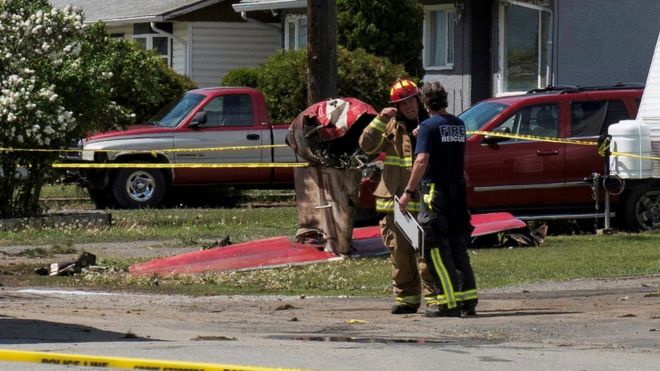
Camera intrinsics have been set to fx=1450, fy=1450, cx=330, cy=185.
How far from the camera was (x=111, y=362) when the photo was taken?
24.7ft

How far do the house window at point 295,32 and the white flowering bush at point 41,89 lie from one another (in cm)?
1264

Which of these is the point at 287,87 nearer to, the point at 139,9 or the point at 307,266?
the point at 307,266

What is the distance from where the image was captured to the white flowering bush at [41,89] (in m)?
18.9

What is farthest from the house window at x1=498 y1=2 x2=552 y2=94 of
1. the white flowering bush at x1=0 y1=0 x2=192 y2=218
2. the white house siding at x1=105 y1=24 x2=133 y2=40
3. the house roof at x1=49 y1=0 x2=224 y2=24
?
the white house siding at x1=105 y1=24 x2=133 y2=40

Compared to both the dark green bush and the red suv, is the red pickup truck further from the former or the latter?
the red suv

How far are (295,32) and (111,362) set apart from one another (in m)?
25.7

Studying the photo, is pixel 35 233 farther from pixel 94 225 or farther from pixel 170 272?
pixel 170 272

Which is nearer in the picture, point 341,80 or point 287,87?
point 341,80

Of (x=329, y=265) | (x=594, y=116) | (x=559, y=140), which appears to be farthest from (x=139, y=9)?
(x=329, y=265)

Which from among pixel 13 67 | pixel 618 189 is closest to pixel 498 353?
pixel 618 189

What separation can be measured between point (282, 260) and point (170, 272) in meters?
1.21

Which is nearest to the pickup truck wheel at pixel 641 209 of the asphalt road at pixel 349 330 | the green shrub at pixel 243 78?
the asphalt road at pixel 349 330

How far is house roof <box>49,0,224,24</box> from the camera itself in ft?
114

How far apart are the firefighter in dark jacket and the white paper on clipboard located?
40 mm
